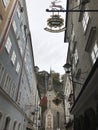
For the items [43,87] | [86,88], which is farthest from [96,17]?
[43,87]

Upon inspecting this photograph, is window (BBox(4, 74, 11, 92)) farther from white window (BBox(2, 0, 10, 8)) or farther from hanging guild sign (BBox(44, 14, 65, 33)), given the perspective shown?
hanging guild sign (BBox(44, 14, 65, 33))

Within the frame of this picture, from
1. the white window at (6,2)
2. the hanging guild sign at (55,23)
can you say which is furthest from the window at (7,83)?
the hanging guild sign at (55,23)

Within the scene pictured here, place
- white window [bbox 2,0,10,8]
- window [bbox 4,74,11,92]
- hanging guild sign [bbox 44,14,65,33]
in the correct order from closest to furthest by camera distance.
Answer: hanging guild sign [bbox 44,14,65,33], white window [bbox 2,0,10,8], window [bbox 4,74,11,92]

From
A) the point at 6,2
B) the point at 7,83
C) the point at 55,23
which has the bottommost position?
the point at 7,83

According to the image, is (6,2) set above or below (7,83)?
above

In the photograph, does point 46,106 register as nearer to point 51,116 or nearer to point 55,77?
point 51,116

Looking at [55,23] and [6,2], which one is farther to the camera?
[6,2]

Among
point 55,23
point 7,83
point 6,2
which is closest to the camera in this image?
point 55,23

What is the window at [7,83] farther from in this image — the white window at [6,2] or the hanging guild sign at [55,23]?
the hanging guild sign at [55,23]

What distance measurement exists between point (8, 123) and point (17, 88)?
→ 16.0 ft

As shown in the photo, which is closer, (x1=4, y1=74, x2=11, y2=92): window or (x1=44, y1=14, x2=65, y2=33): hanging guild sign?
(x1=44, y1=14, x2=65, y2=33): hanging guild sign

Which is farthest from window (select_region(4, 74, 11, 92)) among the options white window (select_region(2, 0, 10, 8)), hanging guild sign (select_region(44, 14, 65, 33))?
hanging guild sign (select_region(44, 14, 65, 33))

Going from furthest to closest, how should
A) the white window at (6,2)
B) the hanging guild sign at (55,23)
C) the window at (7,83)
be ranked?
the window at (7,83), the white window at (6,2), the hanging guild sign at (55,23)

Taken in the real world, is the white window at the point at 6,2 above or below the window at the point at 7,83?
above
